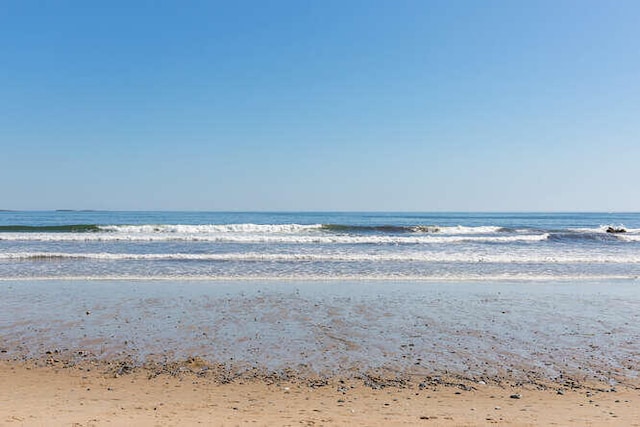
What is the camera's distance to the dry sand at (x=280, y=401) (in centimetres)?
461

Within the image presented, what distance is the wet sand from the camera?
4883 millimetres

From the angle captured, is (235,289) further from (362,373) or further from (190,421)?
(190,421)

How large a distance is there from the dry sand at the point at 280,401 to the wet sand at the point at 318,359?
24 mm

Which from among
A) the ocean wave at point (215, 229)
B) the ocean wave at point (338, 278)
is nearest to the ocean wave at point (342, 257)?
the ocean wave at point (338, 278)

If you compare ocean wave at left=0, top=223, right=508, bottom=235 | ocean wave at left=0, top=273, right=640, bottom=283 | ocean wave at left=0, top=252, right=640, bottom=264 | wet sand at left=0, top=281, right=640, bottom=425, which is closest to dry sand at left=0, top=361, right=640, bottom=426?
wet sand at left=0, top=281, right=640, bottom=425

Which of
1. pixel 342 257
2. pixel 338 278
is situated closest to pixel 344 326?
pixel 338 278

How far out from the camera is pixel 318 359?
6.62 metres

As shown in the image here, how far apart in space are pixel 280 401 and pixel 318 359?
5.07 feet

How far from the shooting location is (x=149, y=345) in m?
7.29

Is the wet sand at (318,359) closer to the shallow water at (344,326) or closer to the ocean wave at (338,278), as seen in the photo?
the shallow water at (344,326)

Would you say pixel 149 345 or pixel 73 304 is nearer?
pixel 149 345

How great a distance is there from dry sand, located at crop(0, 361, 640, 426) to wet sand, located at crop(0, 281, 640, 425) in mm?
24

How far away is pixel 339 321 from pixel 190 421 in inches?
186

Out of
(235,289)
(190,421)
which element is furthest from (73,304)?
(190,421)
